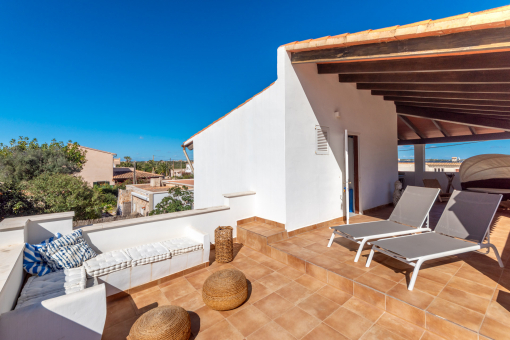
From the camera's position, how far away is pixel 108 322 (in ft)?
8.82

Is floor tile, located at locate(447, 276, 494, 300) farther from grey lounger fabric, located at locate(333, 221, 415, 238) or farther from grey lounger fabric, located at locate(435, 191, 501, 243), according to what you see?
grey lounger fabric, located at locate(333, 221, 415, 238)

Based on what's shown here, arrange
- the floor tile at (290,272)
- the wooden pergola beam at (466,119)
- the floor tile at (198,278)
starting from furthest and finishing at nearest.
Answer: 1. the wooden pergola beam at (466,119)
2. the floor tile at (290,272)
3. the floor tile at (198,278)

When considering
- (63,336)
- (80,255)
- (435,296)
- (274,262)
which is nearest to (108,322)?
(63,336)

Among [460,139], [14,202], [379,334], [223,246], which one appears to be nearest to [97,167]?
[14,202]

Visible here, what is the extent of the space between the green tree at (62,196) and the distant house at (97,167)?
21.2 metres

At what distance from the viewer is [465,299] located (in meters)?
2.55

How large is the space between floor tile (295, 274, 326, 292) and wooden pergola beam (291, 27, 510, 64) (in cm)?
359

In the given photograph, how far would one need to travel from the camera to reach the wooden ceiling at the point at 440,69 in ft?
8.56

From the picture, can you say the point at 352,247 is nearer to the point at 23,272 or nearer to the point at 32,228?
the point at 23,272

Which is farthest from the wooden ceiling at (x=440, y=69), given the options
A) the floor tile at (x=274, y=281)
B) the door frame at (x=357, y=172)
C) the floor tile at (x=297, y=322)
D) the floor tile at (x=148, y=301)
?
the floor tile at (x=148, y=301)

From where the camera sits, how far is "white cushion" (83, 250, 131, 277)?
2988 mm

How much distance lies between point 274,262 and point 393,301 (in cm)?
209

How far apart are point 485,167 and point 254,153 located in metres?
9.09

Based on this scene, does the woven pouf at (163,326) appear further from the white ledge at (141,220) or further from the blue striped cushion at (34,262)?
the white ledge at (141,220)
